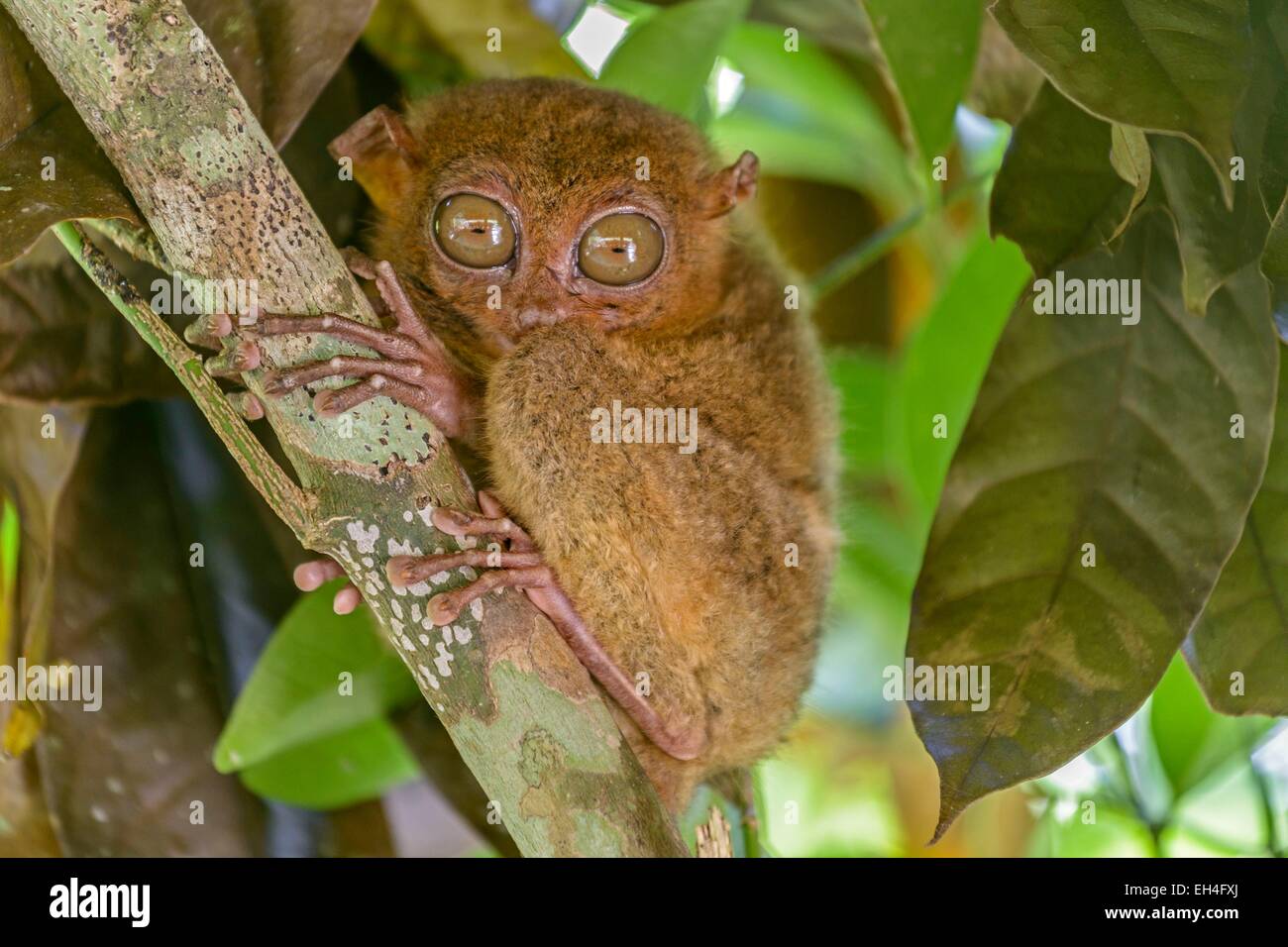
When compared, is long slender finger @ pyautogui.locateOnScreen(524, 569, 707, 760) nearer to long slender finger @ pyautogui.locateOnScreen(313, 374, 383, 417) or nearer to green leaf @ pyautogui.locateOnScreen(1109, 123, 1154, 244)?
long slender finger @ pyautogui.locateOnScreen(313, 374, 383, 417)

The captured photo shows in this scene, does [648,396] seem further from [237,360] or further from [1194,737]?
[1194,737]

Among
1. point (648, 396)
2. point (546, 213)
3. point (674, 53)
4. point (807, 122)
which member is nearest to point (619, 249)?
point (546, 213)

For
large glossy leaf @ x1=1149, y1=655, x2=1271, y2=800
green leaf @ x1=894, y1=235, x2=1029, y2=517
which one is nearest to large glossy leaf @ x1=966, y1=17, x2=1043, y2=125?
green leaf @ x1=894, y1=235, x2=1029, y2=517

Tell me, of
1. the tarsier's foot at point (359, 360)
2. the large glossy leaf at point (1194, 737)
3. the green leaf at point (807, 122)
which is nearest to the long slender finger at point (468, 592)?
the tarsier's foot at point (359, 360)

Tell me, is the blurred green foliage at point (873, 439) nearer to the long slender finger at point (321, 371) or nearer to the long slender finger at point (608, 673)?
the long slender finger at point (608, 673)

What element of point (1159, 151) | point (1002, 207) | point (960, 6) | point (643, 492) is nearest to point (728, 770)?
point (643, 492)
